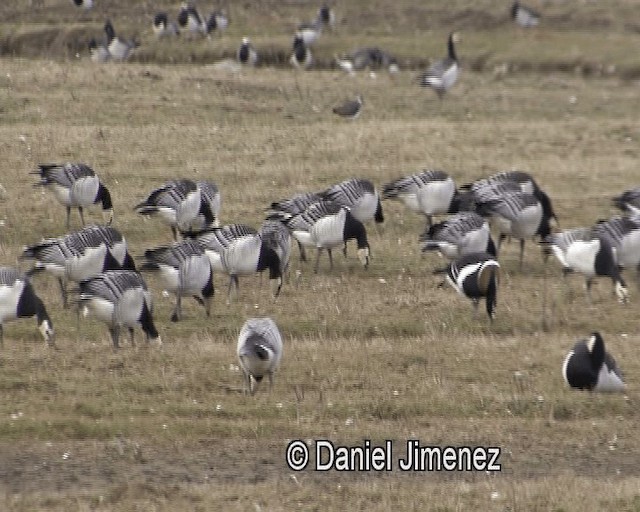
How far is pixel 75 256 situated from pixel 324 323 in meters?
3.27

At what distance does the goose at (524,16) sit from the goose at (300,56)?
7847 mm

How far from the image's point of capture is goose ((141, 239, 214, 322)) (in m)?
17.5

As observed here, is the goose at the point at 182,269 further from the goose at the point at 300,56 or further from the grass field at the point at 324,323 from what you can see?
the goose at the point at 300,56

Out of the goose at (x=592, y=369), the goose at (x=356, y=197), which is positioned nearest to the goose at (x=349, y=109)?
the goose at (x=356, y=197)

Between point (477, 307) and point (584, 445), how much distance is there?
5084 mm

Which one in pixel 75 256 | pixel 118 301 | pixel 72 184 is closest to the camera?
pixel 118 301

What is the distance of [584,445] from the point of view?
13.3 m

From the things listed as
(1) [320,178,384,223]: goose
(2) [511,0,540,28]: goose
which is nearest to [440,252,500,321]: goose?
(1) [320,178,384,223]: goose

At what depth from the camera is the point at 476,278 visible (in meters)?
17.6

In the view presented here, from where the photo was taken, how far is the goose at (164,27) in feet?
138

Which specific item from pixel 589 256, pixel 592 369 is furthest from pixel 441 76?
pixel 592 369

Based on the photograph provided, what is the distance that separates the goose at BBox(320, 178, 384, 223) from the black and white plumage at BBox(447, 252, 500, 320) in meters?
3.78

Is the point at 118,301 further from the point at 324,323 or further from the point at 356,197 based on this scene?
the point at 356,197

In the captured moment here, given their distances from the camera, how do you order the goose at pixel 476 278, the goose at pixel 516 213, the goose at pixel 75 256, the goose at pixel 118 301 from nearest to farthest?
1. the goose at pixel 118 301
2. the goose at pixel 476 278
3. the goose at pixel 75 256
4. the goose at pixel 516 213
